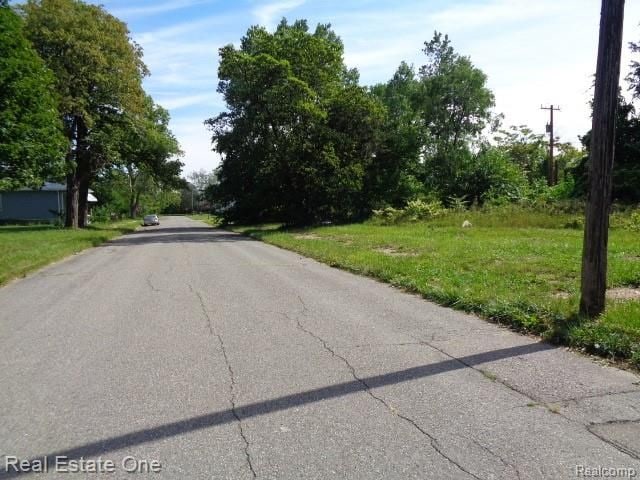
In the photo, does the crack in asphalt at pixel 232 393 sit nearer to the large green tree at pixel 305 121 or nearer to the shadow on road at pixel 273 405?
the shadow on road at pixel 273 405

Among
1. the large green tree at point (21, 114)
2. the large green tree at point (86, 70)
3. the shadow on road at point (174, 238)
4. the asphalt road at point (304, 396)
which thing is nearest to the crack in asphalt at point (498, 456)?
the asphalt road at point (304, 396)

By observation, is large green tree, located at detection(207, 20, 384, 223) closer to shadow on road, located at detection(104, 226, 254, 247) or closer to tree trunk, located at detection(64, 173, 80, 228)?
shadow on road, located at detection(104, 226, 254, 247)

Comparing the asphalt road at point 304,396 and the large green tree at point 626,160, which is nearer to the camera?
the asphalt road at point 304,396

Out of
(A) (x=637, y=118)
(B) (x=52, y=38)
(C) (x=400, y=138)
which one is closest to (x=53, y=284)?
(B) (x=52, y=38)

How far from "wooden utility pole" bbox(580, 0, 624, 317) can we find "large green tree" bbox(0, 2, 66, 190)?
66.2 ft

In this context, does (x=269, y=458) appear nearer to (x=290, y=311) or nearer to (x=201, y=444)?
(x=201, y=444)

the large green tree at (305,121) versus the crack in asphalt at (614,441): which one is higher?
the large green tree at (305,121)

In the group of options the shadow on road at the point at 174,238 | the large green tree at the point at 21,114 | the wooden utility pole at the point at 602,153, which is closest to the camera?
the wooden utility pole at the point at 602,153

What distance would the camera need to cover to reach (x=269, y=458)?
3.65 m

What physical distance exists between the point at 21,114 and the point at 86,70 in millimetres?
10994

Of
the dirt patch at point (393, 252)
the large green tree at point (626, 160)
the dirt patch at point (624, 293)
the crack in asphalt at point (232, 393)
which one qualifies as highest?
the large green tree at point (626, 160)

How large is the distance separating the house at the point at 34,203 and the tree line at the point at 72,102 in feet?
37.8

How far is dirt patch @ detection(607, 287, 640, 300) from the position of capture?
825cm

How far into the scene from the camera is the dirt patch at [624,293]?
8250mm
